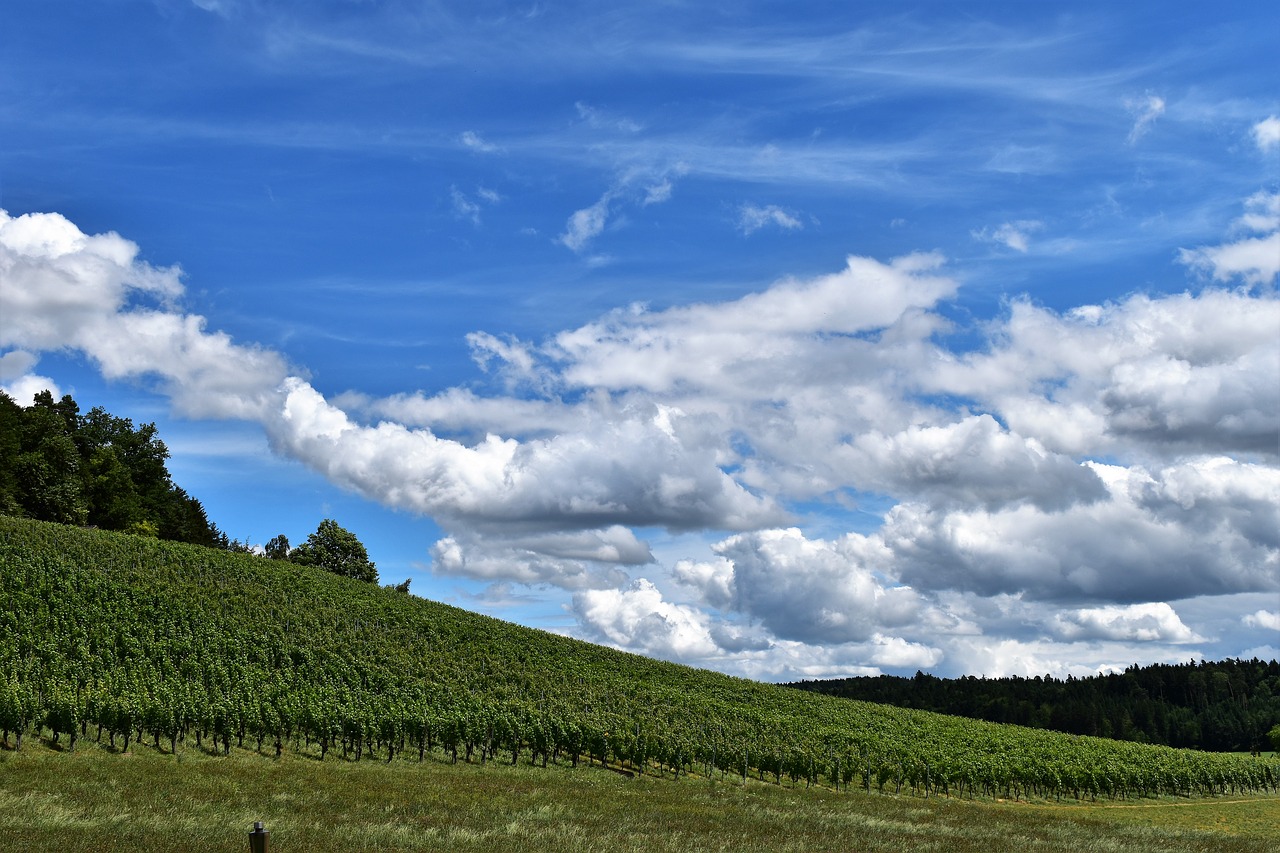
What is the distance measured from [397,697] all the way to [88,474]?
7589 centimetres

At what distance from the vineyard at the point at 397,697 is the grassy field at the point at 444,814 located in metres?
2.34

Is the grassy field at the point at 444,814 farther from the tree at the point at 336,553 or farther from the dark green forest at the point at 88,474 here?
the tree at the point at 336,553

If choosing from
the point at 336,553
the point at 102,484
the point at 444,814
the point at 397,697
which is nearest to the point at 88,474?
the point at 102,484

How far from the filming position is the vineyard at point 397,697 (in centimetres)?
5284

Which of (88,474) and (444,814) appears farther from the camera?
(88,474)

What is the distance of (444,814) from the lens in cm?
3300

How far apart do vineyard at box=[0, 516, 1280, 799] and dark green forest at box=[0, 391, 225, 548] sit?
855 inches

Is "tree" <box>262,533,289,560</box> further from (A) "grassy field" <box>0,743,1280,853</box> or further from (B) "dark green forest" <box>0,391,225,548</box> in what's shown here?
(A) "grassy field" <box>0,743,1280,853</box>

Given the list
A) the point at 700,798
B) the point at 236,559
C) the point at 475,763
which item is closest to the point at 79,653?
the point at 475,763

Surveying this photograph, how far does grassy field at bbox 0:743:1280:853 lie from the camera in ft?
87.5

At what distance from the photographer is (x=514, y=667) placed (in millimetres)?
86688

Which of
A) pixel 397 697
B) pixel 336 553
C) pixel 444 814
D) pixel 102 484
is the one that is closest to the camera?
pixel 444 814

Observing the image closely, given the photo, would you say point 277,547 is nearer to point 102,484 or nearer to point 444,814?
point 102,484

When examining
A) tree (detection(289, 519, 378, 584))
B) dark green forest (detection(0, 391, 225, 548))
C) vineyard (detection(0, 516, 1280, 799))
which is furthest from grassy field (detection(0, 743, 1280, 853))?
tree (detection(289, 519, 378, 584))
